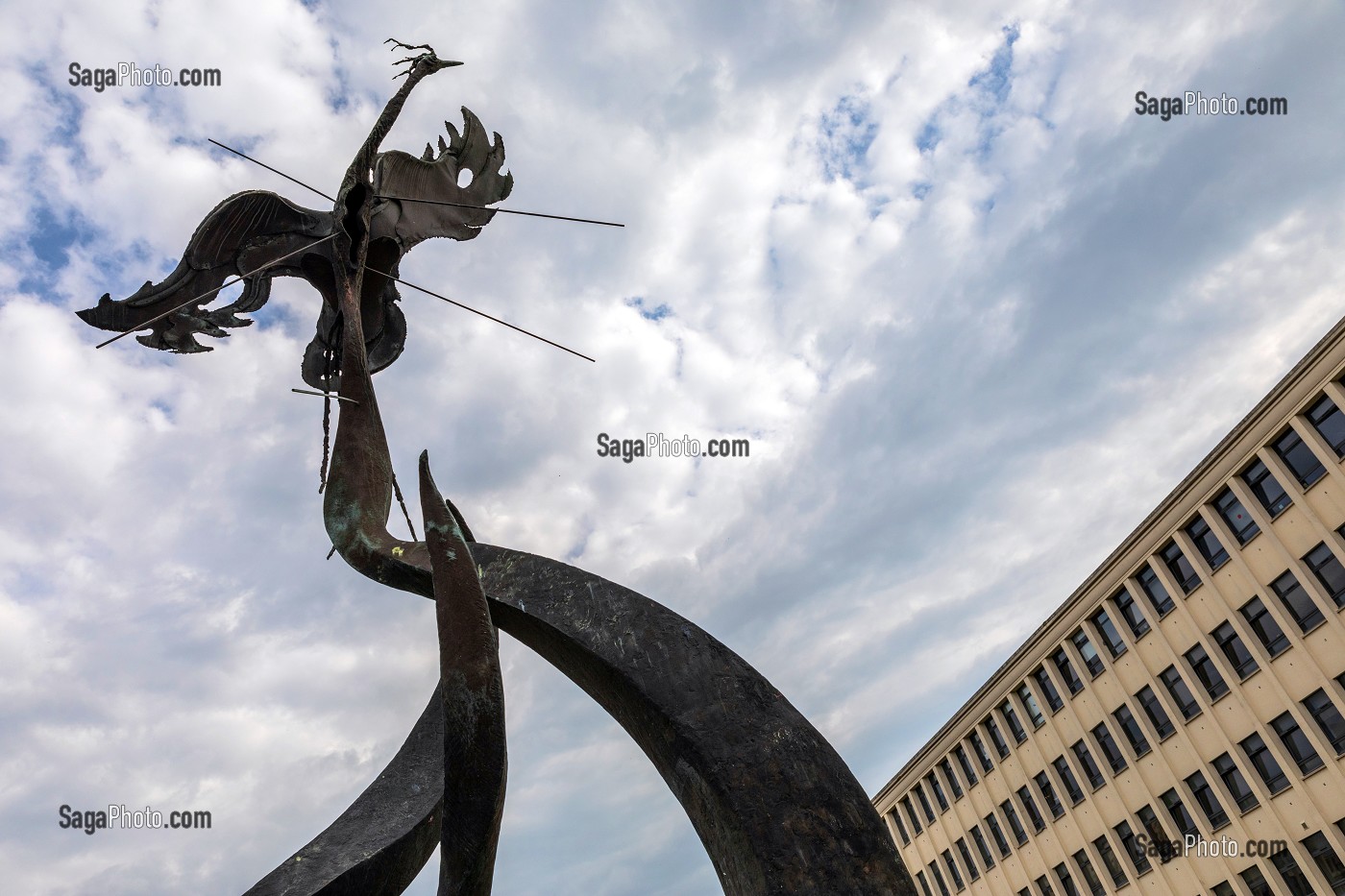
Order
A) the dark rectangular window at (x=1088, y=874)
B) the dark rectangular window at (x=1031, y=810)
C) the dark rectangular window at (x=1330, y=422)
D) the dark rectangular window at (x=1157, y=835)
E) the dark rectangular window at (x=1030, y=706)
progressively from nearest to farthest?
the dark rectangular window at (x=1330, y=422) < the dark rectangular window at (x=1157, y=835) < the dark rectangular window at (x=1088, y=874) < the dark rectangular window at (x=1031, y=810) < the dark rectangular window at (x=1030, y=706)

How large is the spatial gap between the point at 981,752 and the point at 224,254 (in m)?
37.6

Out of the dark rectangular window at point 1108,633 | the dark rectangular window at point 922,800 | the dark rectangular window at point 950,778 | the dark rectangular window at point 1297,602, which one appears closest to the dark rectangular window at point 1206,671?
the dark rectangular window at point 1108,633

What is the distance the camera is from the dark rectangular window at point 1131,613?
28.7m

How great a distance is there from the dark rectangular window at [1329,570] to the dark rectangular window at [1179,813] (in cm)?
841

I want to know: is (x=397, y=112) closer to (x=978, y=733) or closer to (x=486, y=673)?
(x=486, y=673)

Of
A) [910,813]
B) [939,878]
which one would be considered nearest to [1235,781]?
[939,878]

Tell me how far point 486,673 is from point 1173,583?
29.3 meters

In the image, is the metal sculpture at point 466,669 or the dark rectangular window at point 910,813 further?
the dark rectangular window at point 910,813

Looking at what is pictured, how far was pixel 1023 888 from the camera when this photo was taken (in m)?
34.2

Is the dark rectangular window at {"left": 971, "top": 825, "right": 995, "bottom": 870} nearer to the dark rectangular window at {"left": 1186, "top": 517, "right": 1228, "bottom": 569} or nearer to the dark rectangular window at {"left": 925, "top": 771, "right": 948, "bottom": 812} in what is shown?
the dark rectangular window at {"left": 925, "top": 771, "right": 948, "bottom": 812}

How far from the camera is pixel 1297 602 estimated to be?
23.6 metres

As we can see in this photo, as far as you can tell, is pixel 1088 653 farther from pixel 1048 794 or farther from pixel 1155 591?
pixel 1048 794

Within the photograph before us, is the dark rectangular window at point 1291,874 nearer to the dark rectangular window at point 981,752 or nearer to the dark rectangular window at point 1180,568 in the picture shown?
the dark rectangular window at point 1180,568

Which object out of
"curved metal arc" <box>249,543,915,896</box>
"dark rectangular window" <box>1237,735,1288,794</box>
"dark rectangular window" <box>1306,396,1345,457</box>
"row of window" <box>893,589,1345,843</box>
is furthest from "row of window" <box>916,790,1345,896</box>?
"curved metal arc" <box>249,543,915,896</box>
